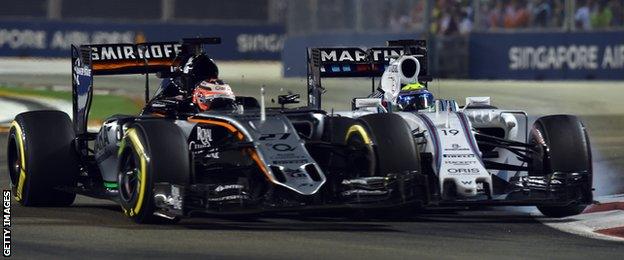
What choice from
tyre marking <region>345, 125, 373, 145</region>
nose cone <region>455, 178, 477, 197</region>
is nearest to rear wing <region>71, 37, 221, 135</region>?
tyre marking <region>345, 125, 373, 145</region>

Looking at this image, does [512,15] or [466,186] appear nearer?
[466,186]

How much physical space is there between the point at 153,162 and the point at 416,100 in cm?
286

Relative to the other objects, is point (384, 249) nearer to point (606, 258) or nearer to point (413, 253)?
point (413, 253)

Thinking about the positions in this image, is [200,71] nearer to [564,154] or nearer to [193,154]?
[193,154]

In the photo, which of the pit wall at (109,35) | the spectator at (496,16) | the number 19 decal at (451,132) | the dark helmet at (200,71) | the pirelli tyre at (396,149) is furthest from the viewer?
the pit wall at (109,35)

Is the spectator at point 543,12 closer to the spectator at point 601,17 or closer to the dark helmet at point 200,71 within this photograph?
the spectator at point 601,17

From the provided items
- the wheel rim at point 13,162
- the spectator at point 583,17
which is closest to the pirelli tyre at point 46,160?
the wheel rim at point 13,162

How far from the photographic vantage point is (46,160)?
13.7 metres

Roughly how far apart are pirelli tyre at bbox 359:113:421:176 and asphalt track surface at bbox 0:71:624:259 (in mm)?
438

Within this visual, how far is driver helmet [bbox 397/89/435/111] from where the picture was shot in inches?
547

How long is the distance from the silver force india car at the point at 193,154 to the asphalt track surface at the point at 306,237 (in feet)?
0.68

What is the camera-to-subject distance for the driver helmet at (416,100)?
13.9 m
